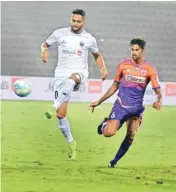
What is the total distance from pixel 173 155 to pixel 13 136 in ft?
3.78

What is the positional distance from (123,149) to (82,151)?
29cm

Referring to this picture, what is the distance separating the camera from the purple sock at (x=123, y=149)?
606 cm

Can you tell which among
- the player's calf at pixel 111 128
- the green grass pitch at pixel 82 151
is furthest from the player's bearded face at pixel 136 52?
the player's calf at pixel 111 128

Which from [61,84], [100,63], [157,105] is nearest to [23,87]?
[61,84]

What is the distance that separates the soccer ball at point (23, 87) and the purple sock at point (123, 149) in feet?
2.51

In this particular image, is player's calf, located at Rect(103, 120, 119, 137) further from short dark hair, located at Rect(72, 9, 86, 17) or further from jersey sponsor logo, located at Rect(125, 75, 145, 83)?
short dark hair, located at Rect(72, 9, 86, 17)

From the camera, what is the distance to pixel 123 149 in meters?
6.07

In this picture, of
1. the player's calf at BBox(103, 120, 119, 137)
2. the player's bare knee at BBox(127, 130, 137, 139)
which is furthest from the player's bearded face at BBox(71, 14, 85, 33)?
the player's bare knee at BBox(127, 130, 137, 139)

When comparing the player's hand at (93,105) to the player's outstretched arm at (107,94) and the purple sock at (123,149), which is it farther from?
the purple sock at (123,149)

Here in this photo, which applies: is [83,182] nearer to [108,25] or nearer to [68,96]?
[68,96]

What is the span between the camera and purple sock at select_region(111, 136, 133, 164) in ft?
19.9

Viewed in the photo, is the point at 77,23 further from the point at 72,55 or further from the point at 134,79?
the point at 134,79

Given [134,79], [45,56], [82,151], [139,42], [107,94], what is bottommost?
[82,151]

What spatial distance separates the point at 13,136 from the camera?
6.13m
